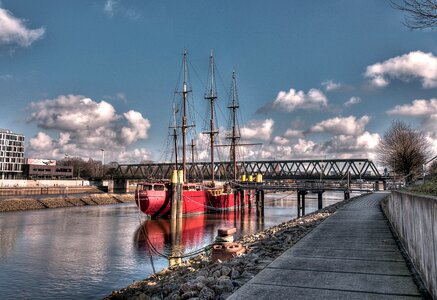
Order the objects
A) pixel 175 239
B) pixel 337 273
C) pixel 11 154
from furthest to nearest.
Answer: pixel 11 154, pixel 175 239, pixel 337 273

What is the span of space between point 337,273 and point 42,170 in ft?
543

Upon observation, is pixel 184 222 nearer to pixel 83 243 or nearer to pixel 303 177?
pixel 83 243

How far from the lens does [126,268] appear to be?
68.5ft

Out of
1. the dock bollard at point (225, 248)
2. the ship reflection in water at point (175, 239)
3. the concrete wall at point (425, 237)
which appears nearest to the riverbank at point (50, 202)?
the ship reflection in water at point (175, 239)

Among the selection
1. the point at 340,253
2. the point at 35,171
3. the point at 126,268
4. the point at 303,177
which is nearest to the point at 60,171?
the point at 35,171

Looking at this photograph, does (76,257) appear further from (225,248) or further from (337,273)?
(337,273)

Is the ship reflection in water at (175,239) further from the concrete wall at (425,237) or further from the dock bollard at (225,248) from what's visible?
the concrete wall at (425,237)

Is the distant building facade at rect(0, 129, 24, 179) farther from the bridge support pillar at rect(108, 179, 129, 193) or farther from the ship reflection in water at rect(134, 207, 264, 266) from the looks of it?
the ship reflection in water at rect(134, 207, 264, 266)

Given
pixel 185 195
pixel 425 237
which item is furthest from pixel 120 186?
pixel 425 237

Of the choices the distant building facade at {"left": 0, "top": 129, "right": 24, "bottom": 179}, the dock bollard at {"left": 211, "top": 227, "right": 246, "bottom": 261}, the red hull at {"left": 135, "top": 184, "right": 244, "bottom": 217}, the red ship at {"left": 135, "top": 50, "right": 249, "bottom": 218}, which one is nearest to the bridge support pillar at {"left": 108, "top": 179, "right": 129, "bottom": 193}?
the distant building facade at {"left": 0, "top": 129, "right": 24, "bottom": 179}

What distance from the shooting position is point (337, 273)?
8625 mm

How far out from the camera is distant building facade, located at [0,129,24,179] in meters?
152

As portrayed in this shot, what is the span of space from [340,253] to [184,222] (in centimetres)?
3840

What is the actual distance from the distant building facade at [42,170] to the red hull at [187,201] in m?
110
